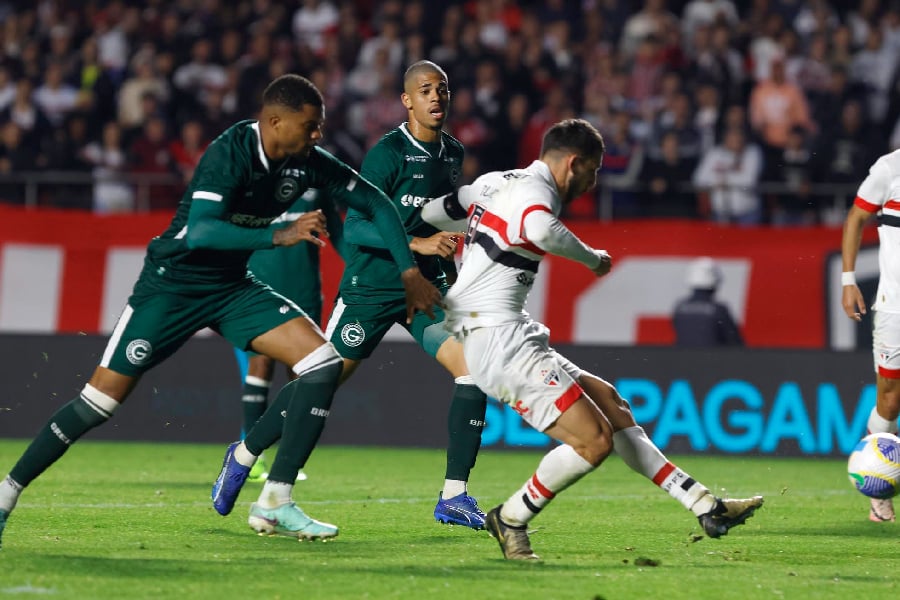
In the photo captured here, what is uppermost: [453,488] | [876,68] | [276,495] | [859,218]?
[876,68]

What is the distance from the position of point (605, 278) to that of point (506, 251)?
8212mm

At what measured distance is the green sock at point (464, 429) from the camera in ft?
26.6

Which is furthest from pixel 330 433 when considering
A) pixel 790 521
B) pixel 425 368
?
pixel 790 521

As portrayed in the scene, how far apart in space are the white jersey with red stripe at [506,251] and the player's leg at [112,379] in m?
1.35

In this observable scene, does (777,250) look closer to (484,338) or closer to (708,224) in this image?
(708,224)

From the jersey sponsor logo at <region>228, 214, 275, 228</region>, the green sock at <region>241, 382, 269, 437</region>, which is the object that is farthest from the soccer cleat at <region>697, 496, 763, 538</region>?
the green sock at <region>241, 382, 269, 437</region>

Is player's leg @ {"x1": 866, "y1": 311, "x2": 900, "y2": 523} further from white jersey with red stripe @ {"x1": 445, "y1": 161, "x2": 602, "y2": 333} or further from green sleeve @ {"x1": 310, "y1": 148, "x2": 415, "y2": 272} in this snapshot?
green sleeve @ {"x1": 310, "y1": 148, "x2": 415, "y2": 272}

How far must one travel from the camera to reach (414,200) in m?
8.42

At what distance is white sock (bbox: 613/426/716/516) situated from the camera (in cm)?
673

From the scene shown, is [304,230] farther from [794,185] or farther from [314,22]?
[314,22]

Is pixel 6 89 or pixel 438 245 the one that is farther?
pixel 6 89

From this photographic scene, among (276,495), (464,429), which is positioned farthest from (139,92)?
(276,495)

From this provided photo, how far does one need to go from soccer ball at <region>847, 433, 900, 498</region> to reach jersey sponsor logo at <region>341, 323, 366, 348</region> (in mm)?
2771

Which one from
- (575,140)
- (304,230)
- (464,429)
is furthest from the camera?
(464,429)
